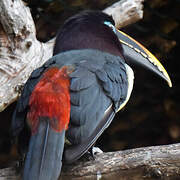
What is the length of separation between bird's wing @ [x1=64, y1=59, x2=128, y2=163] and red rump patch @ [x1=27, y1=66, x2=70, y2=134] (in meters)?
0.04

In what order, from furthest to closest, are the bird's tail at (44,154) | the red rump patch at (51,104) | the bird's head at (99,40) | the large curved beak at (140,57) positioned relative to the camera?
the large curved beak at (140,57) < the bird's head at (99,40) < the red rump patch at (51,104) < the bird's tail at (44,154)

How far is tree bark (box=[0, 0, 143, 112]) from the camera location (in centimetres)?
269

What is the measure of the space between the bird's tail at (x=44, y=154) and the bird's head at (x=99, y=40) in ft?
2.80

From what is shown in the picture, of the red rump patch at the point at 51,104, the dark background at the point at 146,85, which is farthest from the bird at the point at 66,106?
the dark background at the point at 146,85

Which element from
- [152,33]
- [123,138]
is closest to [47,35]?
[152,33]

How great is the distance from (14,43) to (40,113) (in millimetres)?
825

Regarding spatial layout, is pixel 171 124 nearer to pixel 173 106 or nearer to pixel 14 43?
pixel 173 106

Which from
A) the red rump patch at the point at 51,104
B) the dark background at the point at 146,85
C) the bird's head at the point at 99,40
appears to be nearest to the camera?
the red rump patch at the point at 51,104

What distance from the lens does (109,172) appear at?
2.11 meters

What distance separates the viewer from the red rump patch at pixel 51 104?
2.07 metres

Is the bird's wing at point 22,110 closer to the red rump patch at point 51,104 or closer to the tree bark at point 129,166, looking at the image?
the red rump patch at point 51,104

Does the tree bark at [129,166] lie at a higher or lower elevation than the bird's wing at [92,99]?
lower

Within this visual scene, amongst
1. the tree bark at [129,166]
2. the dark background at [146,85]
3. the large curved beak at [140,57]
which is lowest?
the dark background at [146,85]

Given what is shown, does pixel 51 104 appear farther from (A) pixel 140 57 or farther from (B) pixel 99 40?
(A) pixel 140 57
